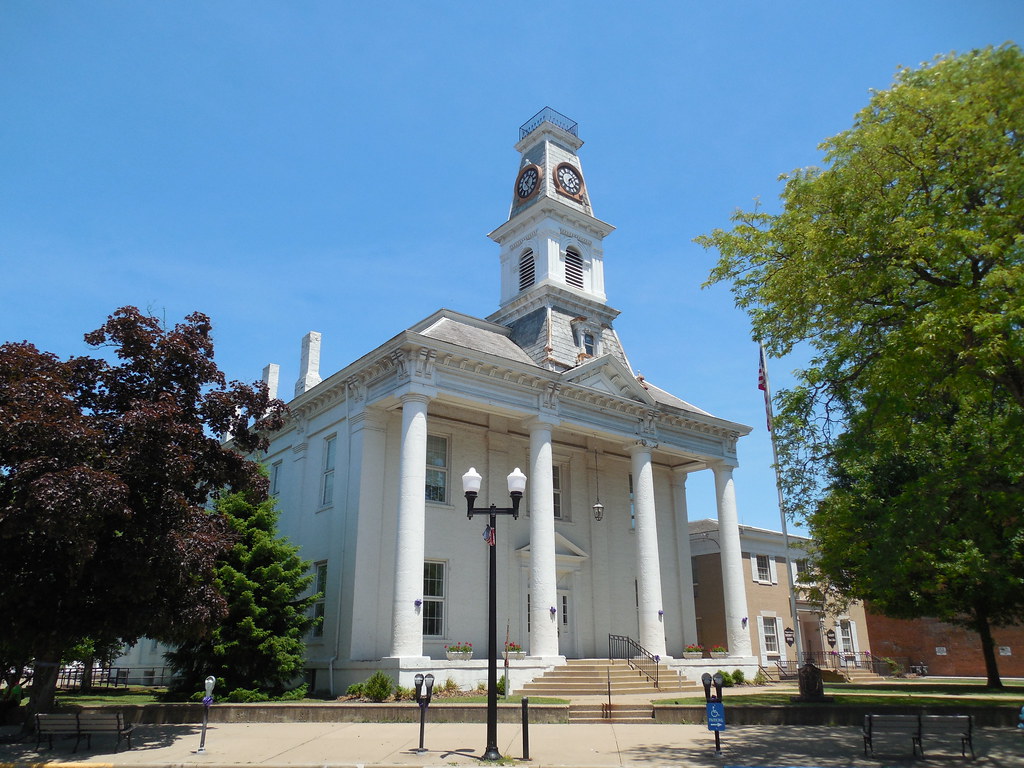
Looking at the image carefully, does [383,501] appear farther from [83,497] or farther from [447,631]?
[83,497]

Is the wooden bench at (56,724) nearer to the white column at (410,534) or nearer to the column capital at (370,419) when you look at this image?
the white column at (410,534)

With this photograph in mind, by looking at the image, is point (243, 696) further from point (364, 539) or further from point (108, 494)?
point (108, 494)

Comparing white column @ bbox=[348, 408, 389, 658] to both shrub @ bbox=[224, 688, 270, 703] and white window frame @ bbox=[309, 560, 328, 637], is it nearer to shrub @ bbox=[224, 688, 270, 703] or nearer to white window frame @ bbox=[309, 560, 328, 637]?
white window frame @ bbox=[309, 560, 328, 637]

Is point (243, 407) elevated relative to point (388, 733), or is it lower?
elevated

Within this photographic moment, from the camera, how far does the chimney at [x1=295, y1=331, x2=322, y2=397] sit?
3097 cm

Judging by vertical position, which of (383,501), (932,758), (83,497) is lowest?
(932,758)

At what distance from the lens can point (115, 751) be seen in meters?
13.4

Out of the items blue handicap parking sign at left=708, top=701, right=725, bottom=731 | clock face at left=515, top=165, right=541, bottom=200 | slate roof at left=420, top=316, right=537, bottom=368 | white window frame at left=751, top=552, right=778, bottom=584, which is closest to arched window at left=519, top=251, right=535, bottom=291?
clock face at left=515, top=165, right=541, bottom=200

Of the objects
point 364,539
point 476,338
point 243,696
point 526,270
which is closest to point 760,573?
point 526,270

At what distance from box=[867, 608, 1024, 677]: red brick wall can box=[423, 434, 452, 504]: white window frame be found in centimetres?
2427

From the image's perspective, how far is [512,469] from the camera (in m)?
28.5

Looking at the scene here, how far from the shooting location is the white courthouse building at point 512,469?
22.6 m

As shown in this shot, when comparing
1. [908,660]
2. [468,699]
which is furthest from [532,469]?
[908,660]

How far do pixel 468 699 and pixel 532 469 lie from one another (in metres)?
7.84
